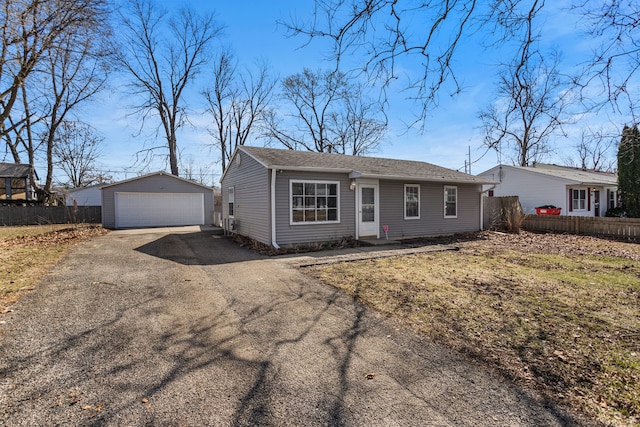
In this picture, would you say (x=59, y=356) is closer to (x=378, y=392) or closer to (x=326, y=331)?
(x=326, y=331)

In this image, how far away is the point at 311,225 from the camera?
34.4 ft

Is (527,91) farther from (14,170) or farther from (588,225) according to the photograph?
(14,170)

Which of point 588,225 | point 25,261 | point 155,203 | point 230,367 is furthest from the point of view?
point 155,203

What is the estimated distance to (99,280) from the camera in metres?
6.15

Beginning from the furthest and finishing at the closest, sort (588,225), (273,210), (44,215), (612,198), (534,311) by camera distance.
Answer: (612,198), (44,215), (588,225), (273,210), (534,311)

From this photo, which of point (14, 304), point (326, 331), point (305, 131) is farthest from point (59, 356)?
point (305, 131)

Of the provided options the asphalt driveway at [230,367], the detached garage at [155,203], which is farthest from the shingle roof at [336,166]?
the detached garage at [155,203]

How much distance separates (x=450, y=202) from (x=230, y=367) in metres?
12.9

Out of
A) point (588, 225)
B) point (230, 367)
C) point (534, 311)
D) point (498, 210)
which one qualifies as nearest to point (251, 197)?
point (230, 367)

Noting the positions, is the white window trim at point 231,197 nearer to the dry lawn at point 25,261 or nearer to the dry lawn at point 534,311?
the dry lawn at point 25,261

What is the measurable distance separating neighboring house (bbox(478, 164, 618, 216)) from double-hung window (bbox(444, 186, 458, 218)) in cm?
823

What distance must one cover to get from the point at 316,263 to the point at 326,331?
13.2ft

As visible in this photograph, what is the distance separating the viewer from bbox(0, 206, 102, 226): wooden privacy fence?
20.2m

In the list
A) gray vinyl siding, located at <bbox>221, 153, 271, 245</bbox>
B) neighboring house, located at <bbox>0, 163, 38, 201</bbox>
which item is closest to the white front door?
gray vinyl siding, located at <bbox>221, 153, 271, 245</bbox>
